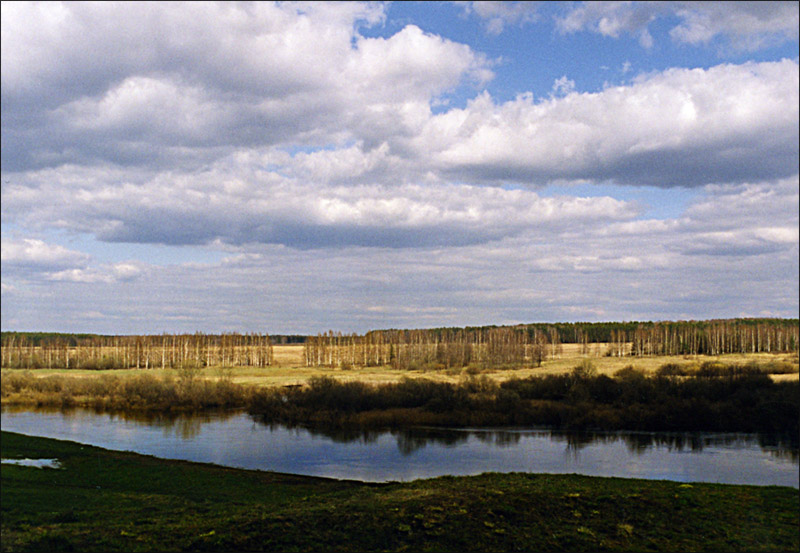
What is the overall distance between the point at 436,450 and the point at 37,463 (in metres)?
19.9

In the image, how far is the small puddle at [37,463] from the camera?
2609 cm

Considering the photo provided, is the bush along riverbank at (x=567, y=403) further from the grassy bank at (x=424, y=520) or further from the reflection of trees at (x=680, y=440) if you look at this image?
the grassy bank at (x=424, y=520)

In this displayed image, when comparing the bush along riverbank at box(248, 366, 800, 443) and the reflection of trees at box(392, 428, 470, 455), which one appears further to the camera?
the bush along riverbank at box(248, 366, 800, 443)

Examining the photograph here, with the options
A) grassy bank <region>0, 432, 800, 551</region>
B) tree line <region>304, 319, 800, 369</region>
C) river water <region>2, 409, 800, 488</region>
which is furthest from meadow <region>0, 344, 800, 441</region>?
tree line <region>304, 319, 800, 369</region>

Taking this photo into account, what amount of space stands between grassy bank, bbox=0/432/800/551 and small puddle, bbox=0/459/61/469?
20.6 feet

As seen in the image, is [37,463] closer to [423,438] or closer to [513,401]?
[423,438]

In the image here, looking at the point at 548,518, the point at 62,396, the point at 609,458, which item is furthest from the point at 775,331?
the point at 548,518

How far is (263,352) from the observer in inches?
4604

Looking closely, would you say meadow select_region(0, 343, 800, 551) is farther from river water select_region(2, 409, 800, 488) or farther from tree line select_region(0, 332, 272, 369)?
tree line select_region(0, 332, 272, 369)

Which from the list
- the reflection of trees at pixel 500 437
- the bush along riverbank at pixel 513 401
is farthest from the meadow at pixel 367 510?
the reflection of trees at pixel 500 437

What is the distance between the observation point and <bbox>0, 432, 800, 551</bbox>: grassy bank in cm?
1171

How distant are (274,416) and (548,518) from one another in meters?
40.9

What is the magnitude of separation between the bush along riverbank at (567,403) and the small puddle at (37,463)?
23.8 metres

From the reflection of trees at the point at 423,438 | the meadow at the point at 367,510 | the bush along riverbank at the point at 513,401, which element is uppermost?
the meadow at the point at 367,510
